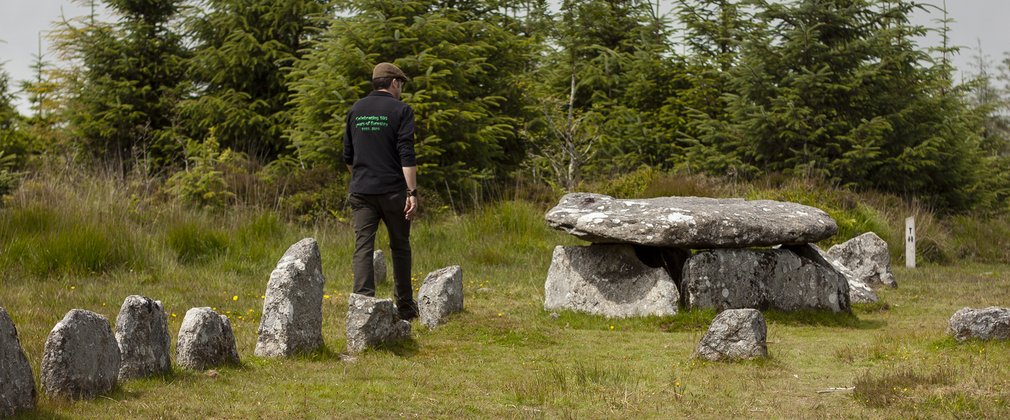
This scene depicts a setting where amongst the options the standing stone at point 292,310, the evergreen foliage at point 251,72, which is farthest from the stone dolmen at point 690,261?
the evergreen foliage at point 251,72

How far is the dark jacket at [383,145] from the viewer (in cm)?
947

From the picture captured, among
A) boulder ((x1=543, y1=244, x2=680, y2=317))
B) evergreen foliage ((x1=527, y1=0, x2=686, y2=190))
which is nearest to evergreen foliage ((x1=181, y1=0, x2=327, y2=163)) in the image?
evergreen foliage ((x1=527, y1=0, x2=686, y2=190))

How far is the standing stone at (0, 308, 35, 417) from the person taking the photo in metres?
5.51

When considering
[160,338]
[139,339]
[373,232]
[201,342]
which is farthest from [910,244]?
[139,339]

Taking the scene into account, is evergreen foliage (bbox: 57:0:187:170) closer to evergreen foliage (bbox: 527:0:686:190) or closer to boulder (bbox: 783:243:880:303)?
evergreen foliage (bbox: 527:0:686:190)

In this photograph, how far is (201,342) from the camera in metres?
7.18

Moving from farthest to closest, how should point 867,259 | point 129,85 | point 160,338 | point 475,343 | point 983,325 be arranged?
point 129,85 < point 867,259 < point 475,343 < point 983,325 < point 160,338

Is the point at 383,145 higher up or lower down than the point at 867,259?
higher up

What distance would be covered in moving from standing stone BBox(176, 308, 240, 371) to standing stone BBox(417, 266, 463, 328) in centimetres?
279

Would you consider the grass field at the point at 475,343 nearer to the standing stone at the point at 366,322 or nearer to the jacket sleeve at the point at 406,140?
the standing stone at the point at 366,322

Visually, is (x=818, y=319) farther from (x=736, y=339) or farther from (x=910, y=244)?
(x=910, y=244)

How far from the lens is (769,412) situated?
6.53 metres

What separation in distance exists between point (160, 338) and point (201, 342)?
14.2 inches

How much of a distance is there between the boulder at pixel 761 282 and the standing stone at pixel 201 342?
526 cm
